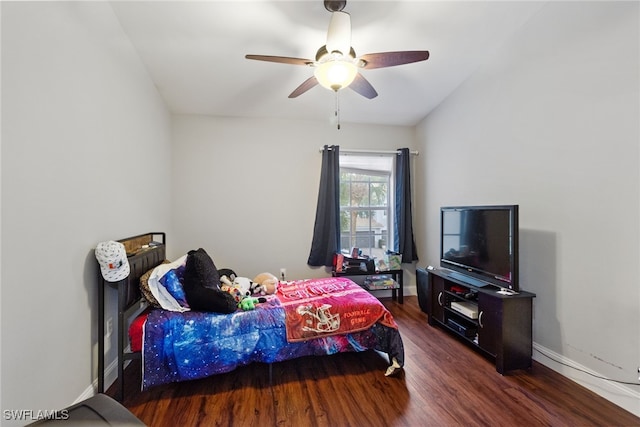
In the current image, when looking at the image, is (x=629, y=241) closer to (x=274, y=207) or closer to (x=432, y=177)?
(x=432, y=177)

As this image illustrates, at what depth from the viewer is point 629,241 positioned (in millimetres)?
1755

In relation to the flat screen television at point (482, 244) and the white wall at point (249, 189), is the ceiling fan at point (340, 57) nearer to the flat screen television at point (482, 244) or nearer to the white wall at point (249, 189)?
the flat screen television at point (482, 244)

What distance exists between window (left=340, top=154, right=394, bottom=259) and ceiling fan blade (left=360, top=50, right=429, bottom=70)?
6.33 ft

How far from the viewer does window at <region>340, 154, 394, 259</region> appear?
4.00 m

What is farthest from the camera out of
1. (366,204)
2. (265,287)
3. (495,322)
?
(366,204)

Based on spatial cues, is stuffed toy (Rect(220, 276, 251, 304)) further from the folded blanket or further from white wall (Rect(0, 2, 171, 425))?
white wall (Rect(0, 2, 171, 425))

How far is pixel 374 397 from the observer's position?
187 cm

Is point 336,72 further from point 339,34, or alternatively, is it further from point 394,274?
point 394,274

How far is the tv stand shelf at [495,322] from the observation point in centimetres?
213

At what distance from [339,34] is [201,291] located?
208cm

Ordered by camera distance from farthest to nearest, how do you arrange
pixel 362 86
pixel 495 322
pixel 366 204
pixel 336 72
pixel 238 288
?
pixel 366 204 → pixel 238 288 → pixel 362 86 → pixel 495 322 → pixel 336 72

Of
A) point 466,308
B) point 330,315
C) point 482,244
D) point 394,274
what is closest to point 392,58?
point 482,244

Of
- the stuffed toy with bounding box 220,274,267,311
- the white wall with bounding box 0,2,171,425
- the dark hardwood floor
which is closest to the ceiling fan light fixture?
the white wall with bounding box 0,2,171,425

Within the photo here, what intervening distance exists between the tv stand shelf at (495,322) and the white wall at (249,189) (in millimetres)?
1782
